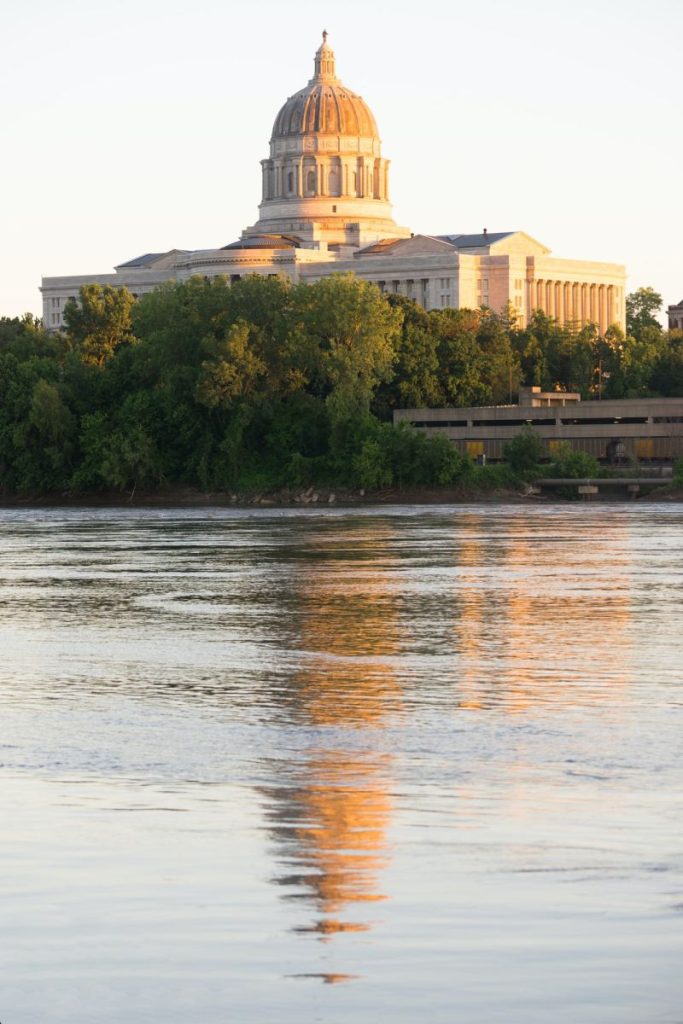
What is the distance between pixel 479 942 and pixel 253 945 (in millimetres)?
1488

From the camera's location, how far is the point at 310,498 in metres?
117

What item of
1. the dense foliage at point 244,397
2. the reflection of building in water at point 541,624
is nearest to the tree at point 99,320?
the dense foliage at point 244,397

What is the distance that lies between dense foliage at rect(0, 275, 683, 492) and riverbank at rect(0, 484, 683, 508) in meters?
0.71

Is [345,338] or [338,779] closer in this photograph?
[338,779]

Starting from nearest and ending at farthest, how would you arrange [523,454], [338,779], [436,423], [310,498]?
[338,779]
[310,498]
[523,454]
[436,423]

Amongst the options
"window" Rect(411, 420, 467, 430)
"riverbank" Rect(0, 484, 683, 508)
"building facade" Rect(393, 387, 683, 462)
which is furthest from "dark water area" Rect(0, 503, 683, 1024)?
"window" Rect(411, 420, 467, 430)

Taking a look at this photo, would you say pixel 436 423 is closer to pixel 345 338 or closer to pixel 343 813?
pixel 345 338

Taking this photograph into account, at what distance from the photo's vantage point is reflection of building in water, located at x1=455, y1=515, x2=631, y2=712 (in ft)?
88.6

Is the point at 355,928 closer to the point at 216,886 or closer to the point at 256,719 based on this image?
the point at 216,886

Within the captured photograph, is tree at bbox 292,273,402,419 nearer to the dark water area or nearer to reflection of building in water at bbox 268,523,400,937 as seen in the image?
the dark water area

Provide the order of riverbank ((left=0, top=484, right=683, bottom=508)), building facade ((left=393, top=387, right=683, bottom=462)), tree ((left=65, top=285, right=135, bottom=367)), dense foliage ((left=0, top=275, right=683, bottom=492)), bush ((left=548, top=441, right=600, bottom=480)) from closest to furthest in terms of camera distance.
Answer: riverbank ((left=0, top=484, right=683, bottom=508)), bush ((left=548, top=441, right=600, bottom=480)), dense foliage ((left=0, top=275, right=683, bottom=492)), building facade ((left=393, top=387, right=683, bottom=462)), tree ((left=65, top=285, right=135, bottom=367))

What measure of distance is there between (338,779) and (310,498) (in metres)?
97.2

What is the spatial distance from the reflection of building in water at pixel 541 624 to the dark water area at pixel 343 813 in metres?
0.14

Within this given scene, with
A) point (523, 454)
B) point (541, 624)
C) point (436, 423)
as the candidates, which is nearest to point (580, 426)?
point (523, 454)
